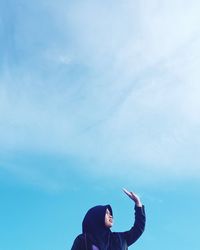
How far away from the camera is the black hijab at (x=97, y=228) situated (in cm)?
726

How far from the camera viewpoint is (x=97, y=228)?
7.43 metres

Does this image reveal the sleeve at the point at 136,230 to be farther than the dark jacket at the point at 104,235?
Yes

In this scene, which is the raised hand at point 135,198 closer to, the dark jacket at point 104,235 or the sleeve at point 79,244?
the dark jacket at point 104,235

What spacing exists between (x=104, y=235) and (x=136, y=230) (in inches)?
28.5

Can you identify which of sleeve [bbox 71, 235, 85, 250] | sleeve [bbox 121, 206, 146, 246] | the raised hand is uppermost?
the raised hand

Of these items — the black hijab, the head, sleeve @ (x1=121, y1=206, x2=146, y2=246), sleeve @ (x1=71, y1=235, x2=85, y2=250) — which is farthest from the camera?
sleeve @ (x1=121, y1=206, x2=146, y2=246)

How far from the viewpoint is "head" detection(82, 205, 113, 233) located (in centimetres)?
745

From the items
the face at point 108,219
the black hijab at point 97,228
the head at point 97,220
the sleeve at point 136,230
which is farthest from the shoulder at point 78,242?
the sleeve at point 136,230

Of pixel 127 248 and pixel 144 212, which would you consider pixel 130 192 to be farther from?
pixel 127 248

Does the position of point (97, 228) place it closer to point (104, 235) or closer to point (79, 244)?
point (104, 235)

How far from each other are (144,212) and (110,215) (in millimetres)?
762

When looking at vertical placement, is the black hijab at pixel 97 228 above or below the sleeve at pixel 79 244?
above

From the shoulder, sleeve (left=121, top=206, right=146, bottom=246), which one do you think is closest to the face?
sleeve (left=121, top=206, right=146, bottom=246)

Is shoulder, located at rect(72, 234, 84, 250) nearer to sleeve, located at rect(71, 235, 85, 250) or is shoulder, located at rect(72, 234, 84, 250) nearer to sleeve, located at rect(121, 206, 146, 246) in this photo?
sleeve, located at rect(71, 235, 85, 250)
